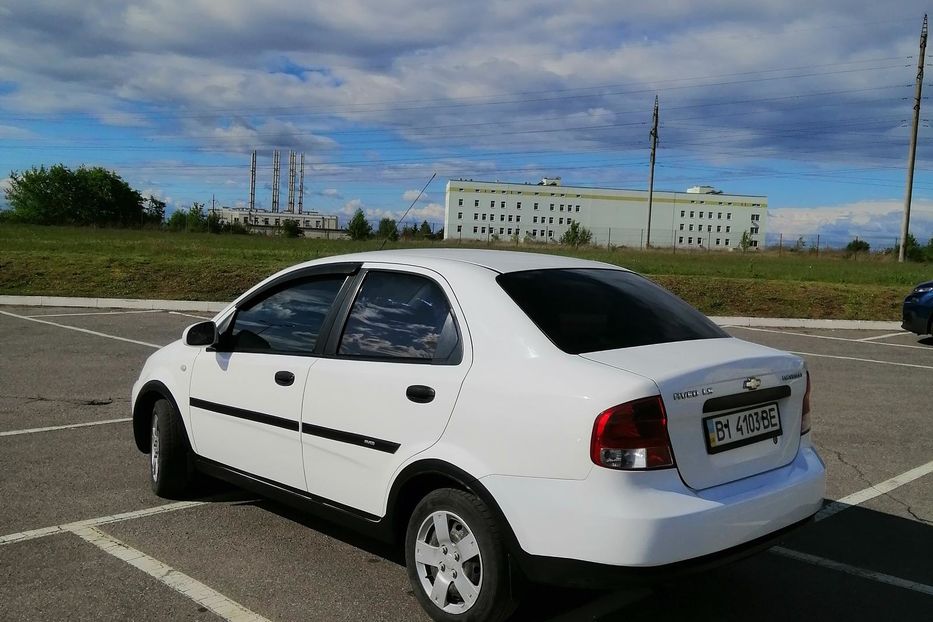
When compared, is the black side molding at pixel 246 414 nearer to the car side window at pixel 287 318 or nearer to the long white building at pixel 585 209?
the car side window at pixel 287 318

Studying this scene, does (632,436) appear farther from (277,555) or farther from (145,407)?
(145,407)

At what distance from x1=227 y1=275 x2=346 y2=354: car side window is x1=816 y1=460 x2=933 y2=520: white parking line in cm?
330

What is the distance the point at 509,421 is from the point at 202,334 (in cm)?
230

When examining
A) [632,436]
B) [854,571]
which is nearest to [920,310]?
[854,571]

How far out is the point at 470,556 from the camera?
10.5 feet

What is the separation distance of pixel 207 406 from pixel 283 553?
3.18ft

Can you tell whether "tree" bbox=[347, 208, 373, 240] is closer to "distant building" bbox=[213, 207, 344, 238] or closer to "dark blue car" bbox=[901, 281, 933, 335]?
→ "dark blue car" bbox=[901, 281, 933, 335]

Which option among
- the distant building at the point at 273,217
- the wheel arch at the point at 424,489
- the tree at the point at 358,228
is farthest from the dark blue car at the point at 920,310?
the distant building at the point at 273,217

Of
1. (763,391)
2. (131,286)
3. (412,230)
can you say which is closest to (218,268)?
(131,286)

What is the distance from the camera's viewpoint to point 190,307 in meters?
17.4

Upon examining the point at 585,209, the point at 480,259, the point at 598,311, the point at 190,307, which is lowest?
the point at 190,307

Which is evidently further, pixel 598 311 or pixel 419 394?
pixel 598 311

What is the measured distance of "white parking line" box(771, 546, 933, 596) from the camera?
393 cm

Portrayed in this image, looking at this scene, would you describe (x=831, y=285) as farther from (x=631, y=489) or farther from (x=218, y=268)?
(x=631, y=489)
